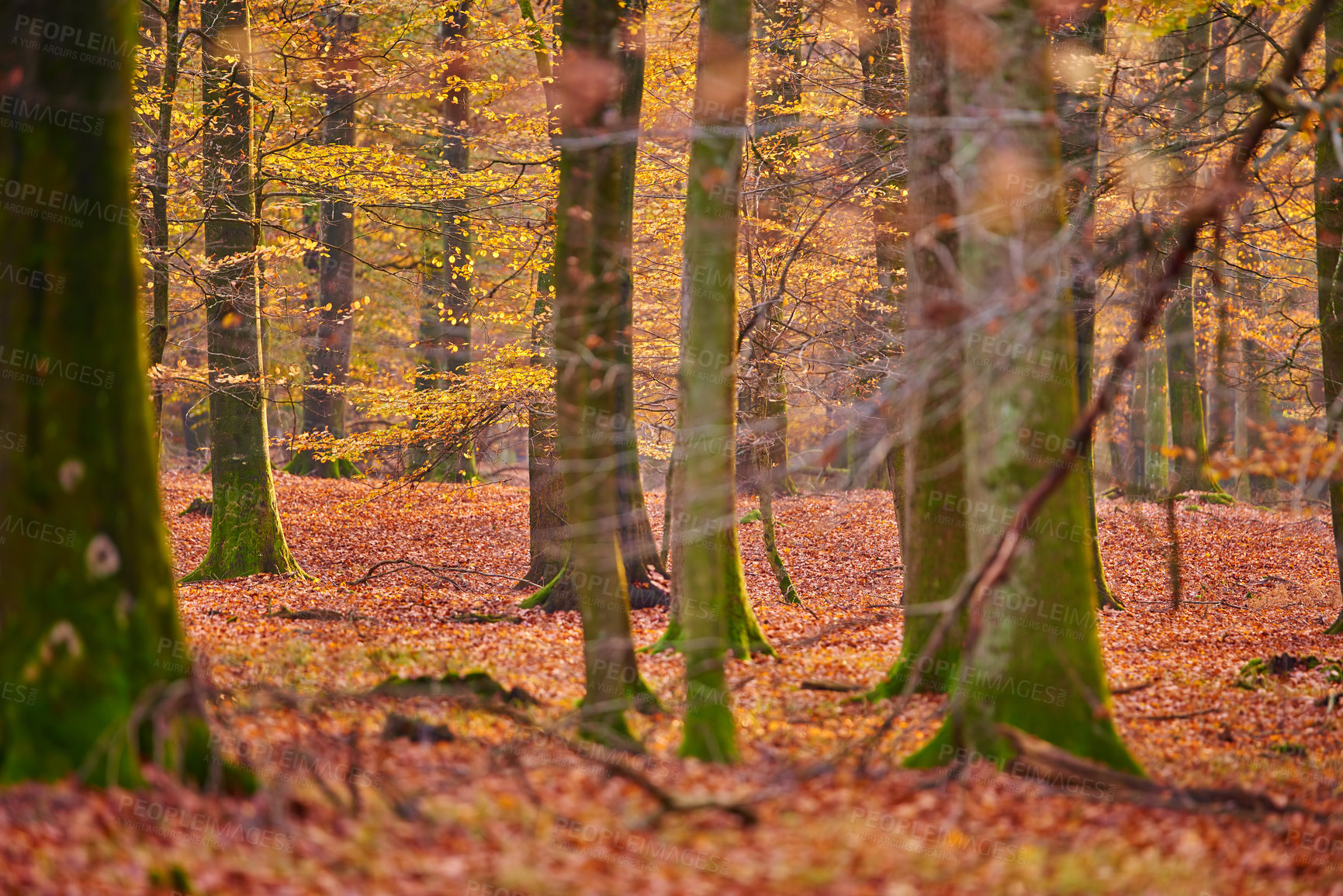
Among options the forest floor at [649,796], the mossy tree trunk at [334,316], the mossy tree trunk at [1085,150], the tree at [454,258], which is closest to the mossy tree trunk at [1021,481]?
the forest floor at [649,796]

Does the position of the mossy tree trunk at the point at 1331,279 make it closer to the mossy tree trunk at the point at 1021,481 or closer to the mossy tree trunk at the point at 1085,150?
the mossy tree trunk at the point at 1085,150

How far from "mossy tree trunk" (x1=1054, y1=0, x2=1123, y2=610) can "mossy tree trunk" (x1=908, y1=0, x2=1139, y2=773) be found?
443 centimetres

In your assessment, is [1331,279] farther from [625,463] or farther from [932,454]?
[625,463]

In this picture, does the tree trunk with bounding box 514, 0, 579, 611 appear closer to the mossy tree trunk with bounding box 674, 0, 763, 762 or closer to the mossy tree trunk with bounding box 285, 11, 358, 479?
the mossy tree trunk with bounding box 674, 0, 763, 762

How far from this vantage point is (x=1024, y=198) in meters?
6.18

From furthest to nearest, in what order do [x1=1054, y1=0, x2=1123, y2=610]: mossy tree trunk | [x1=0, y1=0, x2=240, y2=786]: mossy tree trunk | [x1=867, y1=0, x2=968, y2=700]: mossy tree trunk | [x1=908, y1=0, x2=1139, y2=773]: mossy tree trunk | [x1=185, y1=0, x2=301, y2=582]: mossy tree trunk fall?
[x1=185, y1=0, x2=301, y2=582]: mossy tree trunk < [x1=1054, y1=0, x2=1123, y2=610]: mossy tree trunk < [x1=867, y1=0, x2=968, y2=700]: mossy tree trunk < [x1=908, y1=0, x2=1139, y2=773]: mossy tree trunk < [x1=0, y1=0, x2=240, y2=786]: mossy tree trunk

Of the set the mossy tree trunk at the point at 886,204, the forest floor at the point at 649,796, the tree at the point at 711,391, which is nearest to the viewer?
the forest floor at the point at 649,796

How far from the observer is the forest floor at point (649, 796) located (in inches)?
171

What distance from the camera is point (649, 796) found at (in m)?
5.32

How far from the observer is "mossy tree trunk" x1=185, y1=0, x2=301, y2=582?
1263cm

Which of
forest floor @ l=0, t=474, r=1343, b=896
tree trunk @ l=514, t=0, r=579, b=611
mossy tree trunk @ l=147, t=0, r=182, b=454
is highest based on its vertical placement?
mossy tree trunk @ l=147, t=0, r=182, b=454

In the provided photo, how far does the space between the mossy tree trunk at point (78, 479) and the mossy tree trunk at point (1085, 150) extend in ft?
29.4

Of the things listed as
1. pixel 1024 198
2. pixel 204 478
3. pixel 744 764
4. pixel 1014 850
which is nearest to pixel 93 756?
pixel 744 764

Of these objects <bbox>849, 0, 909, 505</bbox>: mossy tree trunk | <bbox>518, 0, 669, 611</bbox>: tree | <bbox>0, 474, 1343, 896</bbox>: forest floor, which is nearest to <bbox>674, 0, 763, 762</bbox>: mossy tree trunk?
<bbox>0, 474, 1343, 896</bbox>: forest floor
